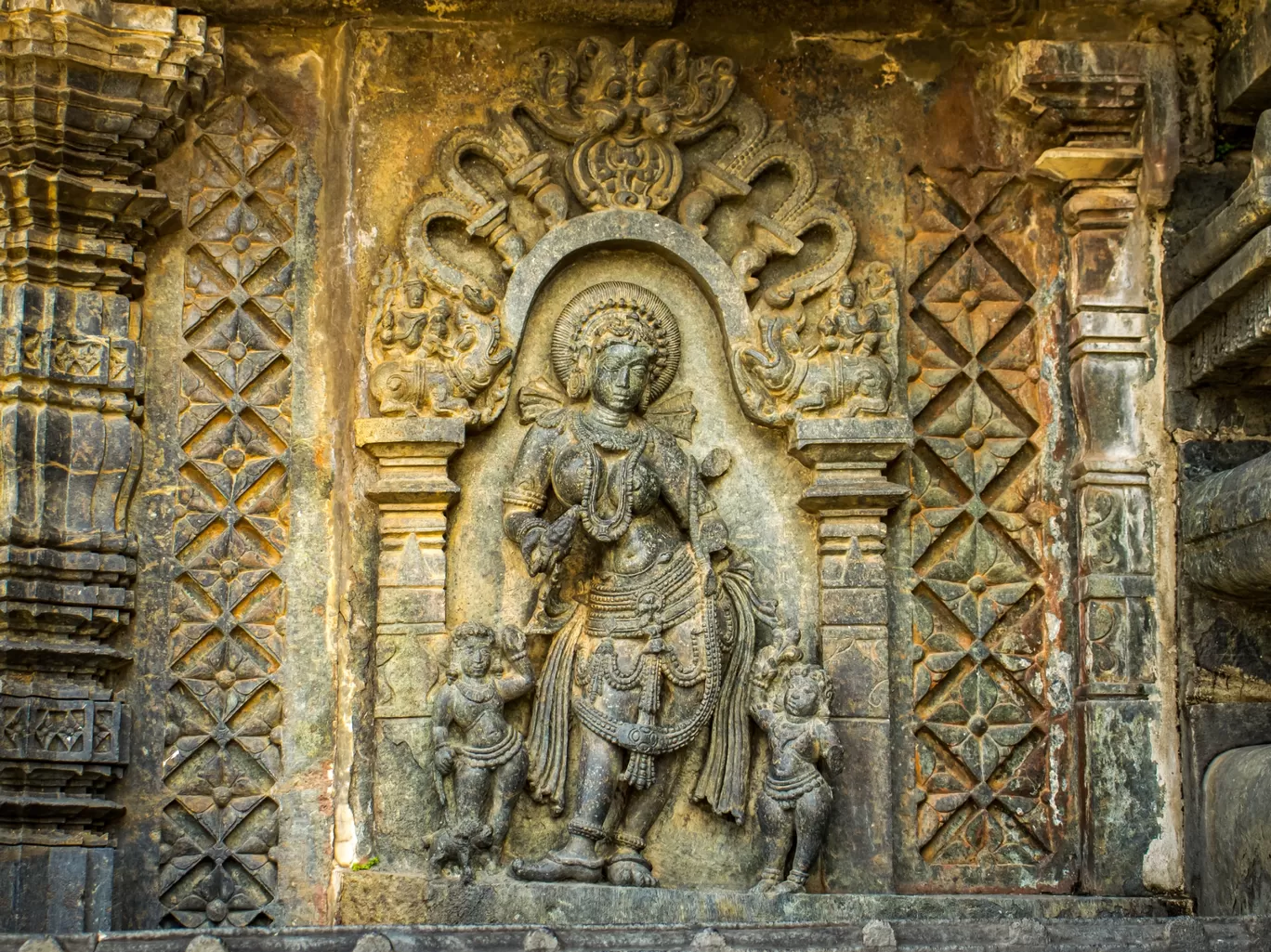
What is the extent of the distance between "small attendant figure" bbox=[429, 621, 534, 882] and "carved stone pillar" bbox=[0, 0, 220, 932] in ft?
4.35

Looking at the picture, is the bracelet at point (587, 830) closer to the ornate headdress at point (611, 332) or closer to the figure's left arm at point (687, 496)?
Answer: the figure's left arm at point (687, 496)

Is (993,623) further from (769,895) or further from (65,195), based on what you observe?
(65,195)

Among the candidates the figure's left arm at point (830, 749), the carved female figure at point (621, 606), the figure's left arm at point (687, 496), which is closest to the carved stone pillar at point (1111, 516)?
the figure's left arm at point (830, 749)

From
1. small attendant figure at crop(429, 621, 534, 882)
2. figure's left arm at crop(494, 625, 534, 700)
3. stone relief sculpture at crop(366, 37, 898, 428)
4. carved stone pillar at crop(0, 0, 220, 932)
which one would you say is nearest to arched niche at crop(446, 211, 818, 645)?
stone relief sculpture at crop(366, 37, 898, 428)

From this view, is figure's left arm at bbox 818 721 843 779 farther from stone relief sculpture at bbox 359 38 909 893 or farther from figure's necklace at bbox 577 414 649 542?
figure's necklace at bbox 577 414 649 542

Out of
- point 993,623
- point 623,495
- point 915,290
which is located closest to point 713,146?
point 915,290

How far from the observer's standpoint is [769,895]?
322 inches

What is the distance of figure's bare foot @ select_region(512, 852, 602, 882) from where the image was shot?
324 inches

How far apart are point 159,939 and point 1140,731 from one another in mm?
4144

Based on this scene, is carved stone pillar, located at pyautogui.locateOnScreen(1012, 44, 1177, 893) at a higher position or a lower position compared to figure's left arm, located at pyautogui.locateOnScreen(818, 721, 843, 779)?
higher

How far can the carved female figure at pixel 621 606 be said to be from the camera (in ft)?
27.6

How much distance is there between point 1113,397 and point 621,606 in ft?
7.67

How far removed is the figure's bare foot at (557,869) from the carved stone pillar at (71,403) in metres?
1.64

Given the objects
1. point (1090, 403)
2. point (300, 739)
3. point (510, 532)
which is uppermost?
point (1090, 403)
